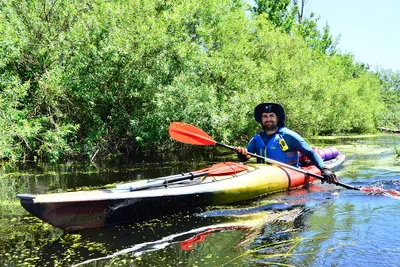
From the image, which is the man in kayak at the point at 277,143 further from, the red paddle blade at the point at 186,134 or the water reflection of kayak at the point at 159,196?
the red paddle blade at the point at 186,134

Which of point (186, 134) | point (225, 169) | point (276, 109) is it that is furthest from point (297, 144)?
point (186, 134)

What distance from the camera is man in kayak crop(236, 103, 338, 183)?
5.36 meters

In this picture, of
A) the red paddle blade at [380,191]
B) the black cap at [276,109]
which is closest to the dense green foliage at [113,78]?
the black cap at [276,109]

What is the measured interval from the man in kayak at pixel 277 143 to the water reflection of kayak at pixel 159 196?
0.23 meters

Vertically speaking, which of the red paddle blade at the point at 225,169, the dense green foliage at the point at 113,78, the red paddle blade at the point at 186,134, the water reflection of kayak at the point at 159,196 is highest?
the dense green foliage at the point at 113,78

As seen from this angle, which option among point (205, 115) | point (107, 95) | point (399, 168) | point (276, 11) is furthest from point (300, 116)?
point (276, 11)

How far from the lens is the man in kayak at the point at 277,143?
17.6 ft

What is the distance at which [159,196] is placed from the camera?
399 centimetres

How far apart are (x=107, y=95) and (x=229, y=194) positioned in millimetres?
6367

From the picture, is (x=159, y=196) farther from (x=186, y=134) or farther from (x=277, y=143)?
(x=277, y=143)

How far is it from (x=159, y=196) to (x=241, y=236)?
961 millimetres

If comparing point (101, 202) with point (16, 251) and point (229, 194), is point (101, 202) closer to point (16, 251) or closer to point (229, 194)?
point (16, 251)

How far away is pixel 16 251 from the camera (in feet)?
10.6

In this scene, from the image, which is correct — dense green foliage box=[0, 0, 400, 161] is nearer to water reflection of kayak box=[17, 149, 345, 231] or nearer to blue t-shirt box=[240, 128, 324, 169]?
blue t-shirt box=[240, 128, 324, 169]
